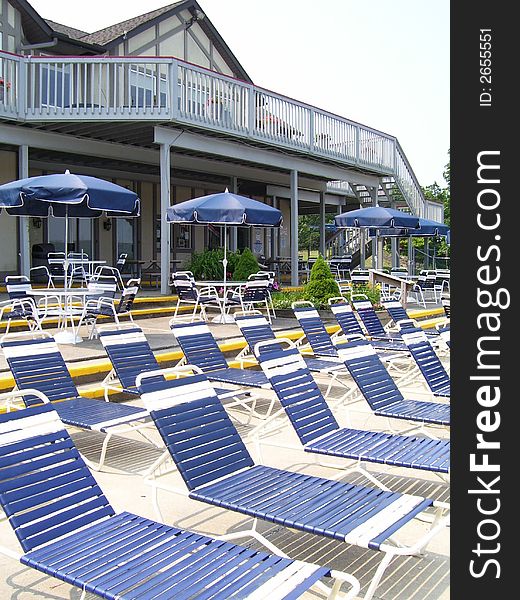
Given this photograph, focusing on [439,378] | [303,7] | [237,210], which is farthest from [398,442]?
[237,210]

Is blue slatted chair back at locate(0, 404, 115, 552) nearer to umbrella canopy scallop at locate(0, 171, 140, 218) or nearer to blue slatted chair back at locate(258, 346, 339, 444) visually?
blue slatted chair back at locate(258, 346, 339, 444)

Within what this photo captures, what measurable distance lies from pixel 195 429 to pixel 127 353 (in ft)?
8.57

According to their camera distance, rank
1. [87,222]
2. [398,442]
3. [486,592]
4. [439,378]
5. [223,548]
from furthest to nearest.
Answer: [87,222]
[439,378]
[398,442]
[223,548]
[486,592]

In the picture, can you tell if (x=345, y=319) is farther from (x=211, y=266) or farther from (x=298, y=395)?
(x=211, y=266)

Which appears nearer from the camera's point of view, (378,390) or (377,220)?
(378,390)

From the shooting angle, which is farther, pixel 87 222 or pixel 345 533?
pixel 87 222

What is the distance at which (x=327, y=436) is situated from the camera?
16.7 feet

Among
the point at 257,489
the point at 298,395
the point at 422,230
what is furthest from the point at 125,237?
the point at 257,489

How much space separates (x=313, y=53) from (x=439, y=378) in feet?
10.6

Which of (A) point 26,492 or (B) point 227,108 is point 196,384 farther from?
(B) point 227,108

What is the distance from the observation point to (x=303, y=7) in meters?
4.81

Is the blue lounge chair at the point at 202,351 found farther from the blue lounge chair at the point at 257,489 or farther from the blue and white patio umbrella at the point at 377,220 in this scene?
the blue and white patio umbrella at the point at 377,220

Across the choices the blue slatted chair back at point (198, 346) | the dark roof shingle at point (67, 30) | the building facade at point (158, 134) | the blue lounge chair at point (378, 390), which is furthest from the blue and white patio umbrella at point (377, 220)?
the blue lounge chair at point (378, 390)

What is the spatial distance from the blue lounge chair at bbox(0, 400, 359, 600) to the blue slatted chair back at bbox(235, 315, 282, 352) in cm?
436
